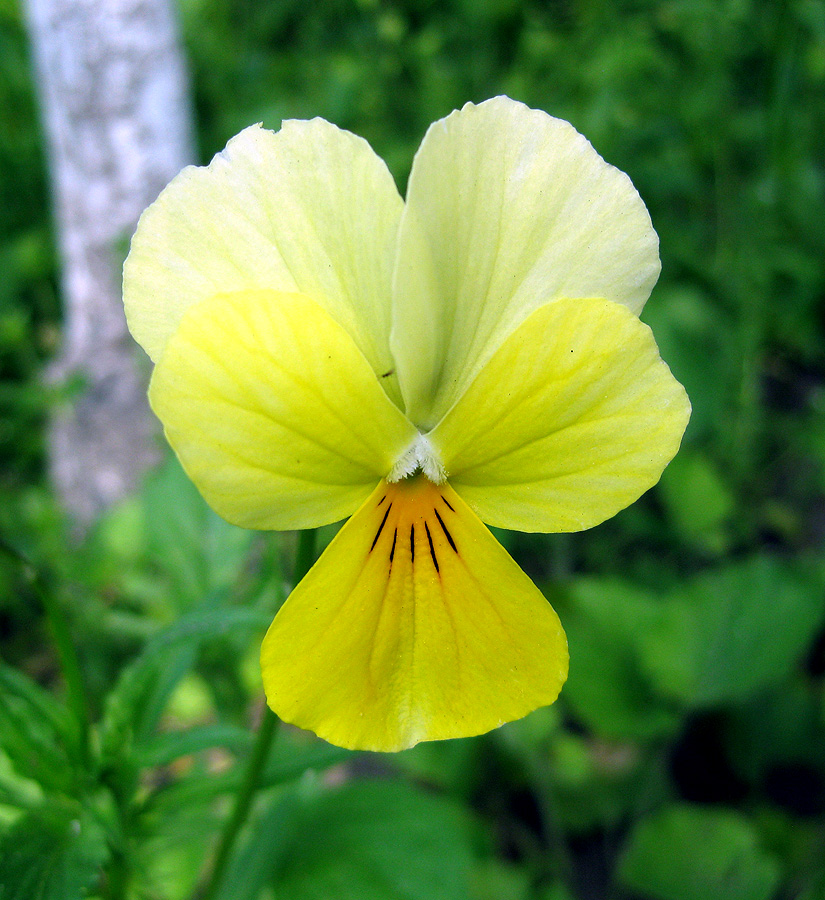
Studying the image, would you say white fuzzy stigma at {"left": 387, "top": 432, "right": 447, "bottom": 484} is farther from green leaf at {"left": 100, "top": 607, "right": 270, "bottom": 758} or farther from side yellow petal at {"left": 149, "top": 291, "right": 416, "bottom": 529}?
green leaf at {"left": 100, "top": 607, "right": 270, "bottom": 758}

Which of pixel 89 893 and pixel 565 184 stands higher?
pixel 565 184

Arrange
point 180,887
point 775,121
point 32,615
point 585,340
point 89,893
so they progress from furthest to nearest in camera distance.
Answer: point 32,615, point 775,121, point 180,887, point 89,893, point 585,340

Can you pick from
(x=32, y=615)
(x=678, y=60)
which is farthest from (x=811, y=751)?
(x=678, y=60)

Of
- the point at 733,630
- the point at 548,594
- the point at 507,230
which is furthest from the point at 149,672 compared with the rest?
the point at 733,630

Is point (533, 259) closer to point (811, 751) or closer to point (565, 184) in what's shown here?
point (565, 184)

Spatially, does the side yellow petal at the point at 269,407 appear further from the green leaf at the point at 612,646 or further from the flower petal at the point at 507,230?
the green leaf at the point at 612,646

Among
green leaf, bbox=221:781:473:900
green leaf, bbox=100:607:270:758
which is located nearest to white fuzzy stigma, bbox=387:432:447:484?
green leaf, bbox=100:607:270:758
